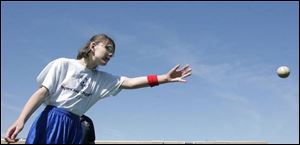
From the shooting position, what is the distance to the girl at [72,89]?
622cm

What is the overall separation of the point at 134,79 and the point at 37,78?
1.30 m

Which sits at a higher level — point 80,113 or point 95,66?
point 95,66

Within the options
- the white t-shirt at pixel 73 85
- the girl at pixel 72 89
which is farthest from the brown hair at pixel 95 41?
the white t-shirt at pixel 73 85

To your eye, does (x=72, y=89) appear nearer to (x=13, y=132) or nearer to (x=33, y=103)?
(x=33, y=103)

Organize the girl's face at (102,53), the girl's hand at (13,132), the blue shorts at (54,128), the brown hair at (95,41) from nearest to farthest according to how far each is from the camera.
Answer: the girl's hand at (13,132) → the blue shorts at (54,128) → the girl's face at (102,53) → the brown hair at (95,41)

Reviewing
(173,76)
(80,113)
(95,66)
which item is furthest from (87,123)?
(173,76)

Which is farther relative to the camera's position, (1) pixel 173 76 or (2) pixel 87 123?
(1) pixel 173 76

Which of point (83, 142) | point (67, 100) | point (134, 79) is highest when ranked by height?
point (134, 79)

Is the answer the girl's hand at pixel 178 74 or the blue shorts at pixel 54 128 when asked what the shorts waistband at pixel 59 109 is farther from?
the girl's hand at pixel 178 74

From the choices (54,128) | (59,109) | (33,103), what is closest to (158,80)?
(59,109)

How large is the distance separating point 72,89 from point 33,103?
1.83 ft

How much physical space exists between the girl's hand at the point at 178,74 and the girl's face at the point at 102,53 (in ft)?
2.69

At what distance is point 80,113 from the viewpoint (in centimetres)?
652

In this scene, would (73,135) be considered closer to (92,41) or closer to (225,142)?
(92,41)
